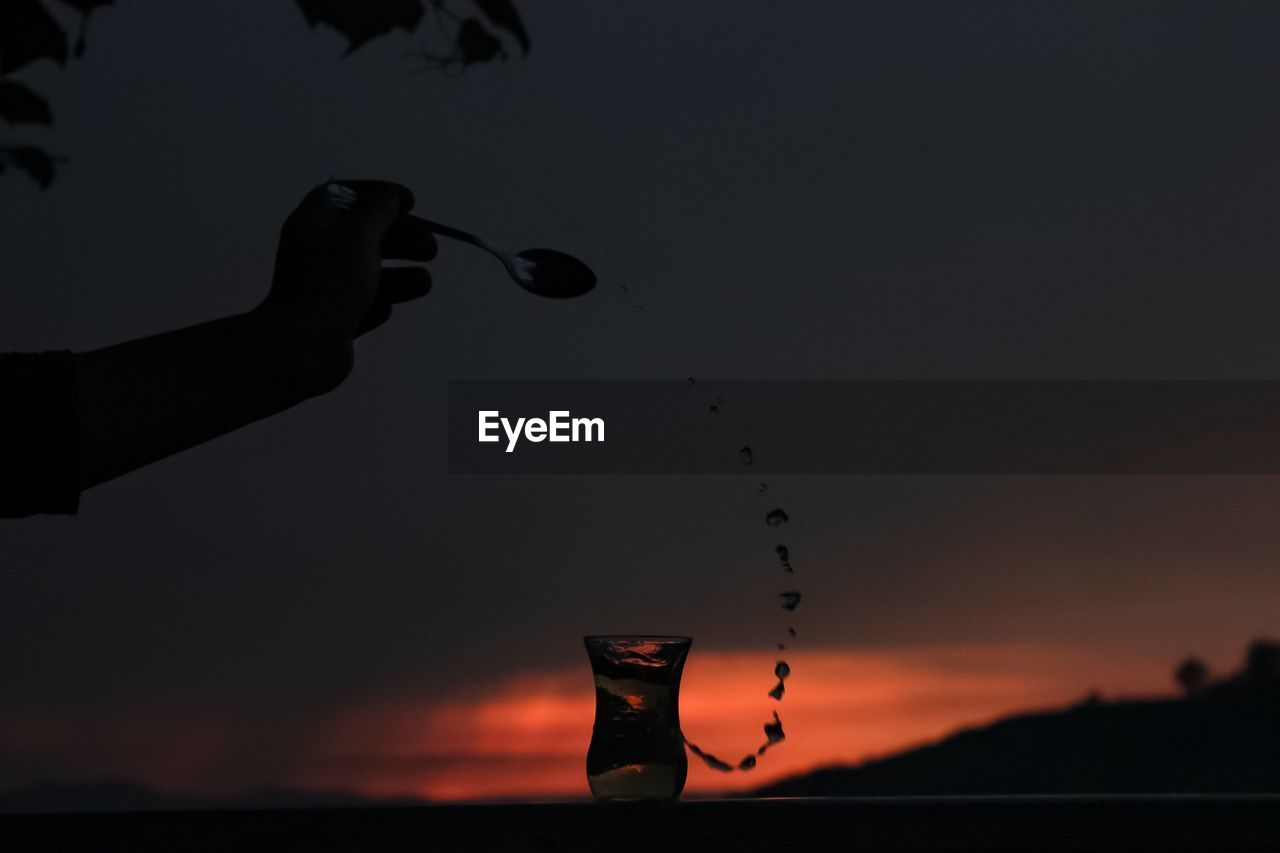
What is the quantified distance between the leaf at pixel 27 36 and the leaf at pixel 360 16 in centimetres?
30

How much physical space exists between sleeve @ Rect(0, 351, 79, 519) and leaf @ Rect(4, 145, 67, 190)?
948 mm

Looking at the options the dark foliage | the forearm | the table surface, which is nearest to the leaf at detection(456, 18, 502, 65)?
the dark foliage

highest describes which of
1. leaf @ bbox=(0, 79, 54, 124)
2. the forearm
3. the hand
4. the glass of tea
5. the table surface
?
leaf @ bbox=(0, 79, 54, 124)

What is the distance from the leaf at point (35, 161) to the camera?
1824mm

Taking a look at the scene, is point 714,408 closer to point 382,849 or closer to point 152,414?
point 382,849

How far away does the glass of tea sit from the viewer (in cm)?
157

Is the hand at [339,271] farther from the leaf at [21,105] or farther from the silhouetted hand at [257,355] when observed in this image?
the leaf at [21,105]

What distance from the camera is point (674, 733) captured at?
5.26 ft

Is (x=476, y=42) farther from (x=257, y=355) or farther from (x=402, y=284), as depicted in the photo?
(x=257, y=355)

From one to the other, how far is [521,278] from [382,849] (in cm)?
76

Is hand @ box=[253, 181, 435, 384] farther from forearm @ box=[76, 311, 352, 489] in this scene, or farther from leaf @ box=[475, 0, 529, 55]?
leaf @ box=[475, 0, 529, 55]

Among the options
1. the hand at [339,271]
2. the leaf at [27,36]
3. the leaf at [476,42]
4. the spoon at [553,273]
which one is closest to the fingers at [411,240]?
the hand at [339,271]

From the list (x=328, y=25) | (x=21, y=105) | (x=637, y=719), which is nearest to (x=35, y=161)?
(x=21, y=105)

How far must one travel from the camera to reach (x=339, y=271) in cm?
122
